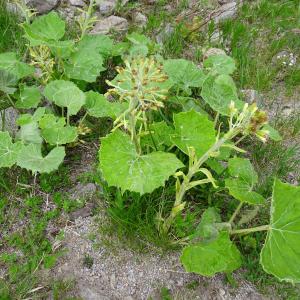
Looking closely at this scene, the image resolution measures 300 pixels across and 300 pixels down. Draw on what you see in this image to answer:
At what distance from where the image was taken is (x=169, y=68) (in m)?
2.80

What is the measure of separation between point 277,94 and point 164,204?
1.43m

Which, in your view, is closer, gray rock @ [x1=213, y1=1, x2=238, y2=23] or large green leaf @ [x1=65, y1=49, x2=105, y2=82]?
large green leaf @ [x1=65, y1=49, x2=105, y2=82]

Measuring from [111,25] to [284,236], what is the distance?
2461mm

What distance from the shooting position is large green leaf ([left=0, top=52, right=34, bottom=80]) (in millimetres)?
2703

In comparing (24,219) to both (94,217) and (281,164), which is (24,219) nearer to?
(94,217)

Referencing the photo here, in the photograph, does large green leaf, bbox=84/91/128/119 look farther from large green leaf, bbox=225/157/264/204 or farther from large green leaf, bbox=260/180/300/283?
large green leaf, bbox=260/180/300/283

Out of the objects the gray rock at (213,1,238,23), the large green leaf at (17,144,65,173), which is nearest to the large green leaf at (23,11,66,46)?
the large green leaf at (17,144,65,173)

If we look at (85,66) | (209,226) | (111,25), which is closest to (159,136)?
(209,226)

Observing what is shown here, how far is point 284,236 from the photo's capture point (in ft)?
6.05

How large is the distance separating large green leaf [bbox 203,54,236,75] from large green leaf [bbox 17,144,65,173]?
1.24 meters

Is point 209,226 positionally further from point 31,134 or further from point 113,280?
point 31,134

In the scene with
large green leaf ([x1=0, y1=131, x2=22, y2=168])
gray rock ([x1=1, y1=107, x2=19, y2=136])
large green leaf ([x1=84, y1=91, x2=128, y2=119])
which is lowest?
gray rock ([x1=1, y1=107, x2=19, y2=136])

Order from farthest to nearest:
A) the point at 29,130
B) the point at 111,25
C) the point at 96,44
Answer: the point at 111,25 < the point at 96,44 < the point at 29,130

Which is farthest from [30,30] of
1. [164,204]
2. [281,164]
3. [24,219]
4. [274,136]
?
[281,164]
